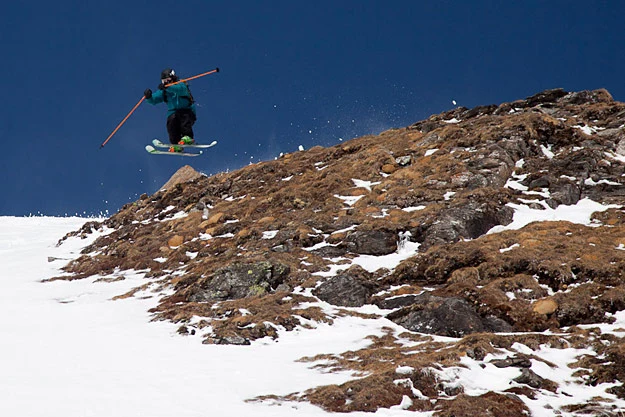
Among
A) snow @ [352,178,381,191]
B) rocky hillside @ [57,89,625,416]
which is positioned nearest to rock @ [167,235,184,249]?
rocky hillside @ [57,89,625,416]

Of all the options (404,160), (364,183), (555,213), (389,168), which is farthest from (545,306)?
(404,160)

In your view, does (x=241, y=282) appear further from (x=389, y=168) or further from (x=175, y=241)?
(x=389, y=168)

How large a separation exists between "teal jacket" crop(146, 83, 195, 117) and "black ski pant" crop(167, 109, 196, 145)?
8.1 inches

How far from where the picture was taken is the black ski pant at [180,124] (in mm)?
19969

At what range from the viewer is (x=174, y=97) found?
64.7ft

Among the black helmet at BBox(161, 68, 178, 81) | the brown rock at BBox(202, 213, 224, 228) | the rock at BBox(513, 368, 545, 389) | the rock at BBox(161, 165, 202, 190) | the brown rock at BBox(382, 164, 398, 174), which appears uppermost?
the rock at BBox(161, 165, 202, 190)

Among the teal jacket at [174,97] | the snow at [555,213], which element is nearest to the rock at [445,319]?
the snow at [555,213]

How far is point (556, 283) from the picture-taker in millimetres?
11008

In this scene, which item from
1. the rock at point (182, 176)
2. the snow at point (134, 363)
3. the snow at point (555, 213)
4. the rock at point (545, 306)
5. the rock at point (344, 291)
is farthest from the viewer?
the rock at point (182, 176)

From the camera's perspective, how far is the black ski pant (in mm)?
19969

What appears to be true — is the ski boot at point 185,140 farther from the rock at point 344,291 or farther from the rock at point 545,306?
the rock at point 545,306

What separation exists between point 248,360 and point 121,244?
12.0m

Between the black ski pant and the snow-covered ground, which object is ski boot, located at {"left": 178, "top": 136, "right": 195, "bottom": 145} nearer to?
the black ski pant

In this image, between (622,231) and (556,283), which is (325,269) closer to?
(556,283)
